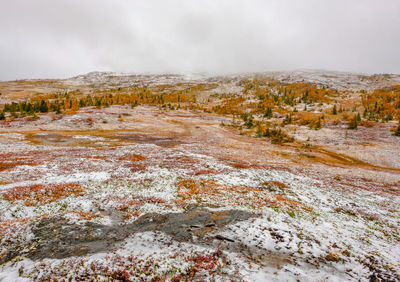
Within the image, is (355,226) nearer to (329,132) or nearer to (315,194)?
(315,194)

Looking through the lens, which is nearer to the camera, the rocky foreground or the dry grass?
the rocky foreground

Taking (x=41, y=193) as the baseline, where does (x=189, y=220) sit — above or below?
below

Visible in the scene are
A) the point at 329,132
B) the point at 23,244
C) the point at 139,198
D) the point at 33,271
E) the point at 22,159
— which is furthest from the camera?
the point at 329,132

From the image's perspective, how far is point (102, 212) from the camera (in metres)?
17.2

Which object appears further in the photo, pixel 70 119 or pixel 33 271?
pixel 70 119

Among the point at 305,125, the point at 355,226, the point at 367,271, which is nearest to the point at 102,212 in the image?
the point at 367,271

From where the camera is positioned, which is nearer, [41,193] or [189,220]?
[189,220]

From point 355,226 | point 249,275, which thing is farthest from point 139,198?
point 355,226

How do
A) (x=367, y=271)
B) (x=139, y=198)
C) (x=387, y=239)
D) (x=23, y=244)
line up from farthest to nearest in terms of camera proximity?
(x=139, y=198), (x=387, y=239), (x=23, y=244), (x=367, y=271)

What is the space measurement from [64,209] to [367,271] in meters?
22.6

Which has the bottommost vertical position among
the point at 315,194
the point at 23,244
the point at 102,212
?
the point at 315,194

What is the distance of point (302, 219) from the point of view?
55.3ft

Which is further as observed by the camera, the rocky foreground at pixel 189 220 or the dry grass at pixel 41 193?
the dry grass at pixel 41 193

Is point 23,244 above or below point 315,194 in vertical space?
above
